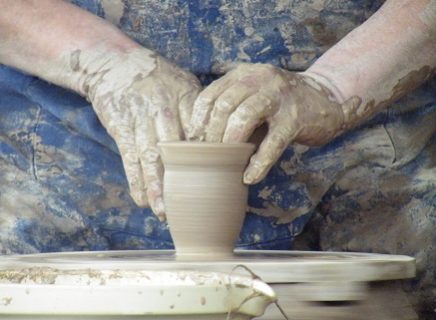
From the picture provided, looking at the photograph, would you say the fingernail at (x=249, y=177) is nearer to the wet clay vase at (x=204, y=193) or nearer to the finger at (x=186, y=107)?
the wet clay vase at (x=204, y=193)

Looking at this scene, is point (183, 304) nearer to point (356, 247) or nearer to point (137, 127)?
point (137, 127)

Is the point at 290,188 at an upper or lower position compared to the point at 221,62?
lower

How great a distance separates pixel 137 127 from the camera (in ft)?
9.01

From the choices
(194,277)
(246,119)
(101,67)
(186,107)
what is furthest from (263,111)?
(194,277)

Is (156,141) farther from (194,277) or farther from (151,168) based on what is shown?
(194,277)

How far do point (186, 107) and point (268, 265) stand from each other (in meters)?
0.67

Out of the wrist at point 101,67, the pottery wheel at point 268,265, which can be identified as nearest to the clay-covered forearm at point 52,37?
the wrist at point 101,67

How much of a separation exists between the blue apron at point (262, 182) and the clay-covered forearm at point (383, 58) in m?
0.19

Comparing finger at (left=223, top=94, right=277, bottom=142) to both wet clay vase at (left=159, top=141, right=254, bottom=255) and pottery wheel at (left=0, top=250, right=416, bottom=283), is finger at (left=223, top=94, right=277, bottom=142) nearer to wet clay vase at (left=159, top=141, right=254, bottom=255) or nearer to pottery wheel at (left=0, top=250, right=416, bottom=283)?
wet clay vase at (left=159, top=141, right=254, bottom=255)

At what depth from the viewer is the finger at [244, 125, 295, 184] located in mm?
2555

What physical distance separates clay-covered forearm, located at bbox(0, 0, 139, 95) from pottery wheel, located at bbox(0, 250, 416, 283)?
2.07ft

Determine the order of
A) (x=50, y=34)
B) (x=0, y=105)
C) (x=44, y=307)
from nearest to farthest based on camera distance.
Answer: (x=44, y=307) < (x=50, y=34) < (x=0, y=105)

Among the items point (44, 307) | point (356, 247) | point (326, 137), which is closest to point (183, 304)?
point (44, 307)

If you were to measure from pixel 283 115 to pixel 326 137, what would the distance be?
8.8 inches
